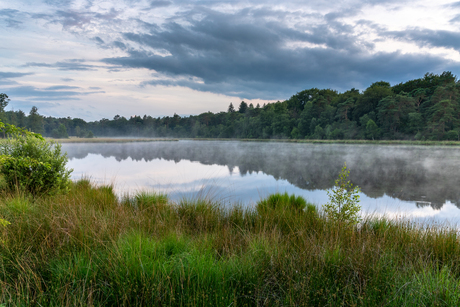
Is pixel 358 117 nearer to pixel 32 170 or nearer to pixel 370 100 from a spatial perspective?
pixel 370 100

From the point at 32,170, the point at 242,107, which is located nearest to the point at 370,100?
the point at 242,107

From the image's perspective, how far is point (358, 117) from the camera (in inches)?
2400

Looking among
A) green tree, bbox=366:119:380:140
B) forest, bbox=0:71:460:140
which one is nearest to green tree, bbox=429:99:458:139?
forest, bbox=0:71:460:140

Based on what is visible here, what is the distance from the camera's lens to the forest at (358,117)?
154ft

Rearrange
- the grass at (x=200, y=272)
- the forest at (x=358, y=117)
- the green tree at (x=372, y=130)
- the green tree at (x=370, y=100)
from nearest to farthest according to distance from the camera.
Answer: the grass at (x=200, y=272) < the forest at (x=358, y=117) < the green tree at (x=372, y=130) < the green tree at (x=370, y=100)

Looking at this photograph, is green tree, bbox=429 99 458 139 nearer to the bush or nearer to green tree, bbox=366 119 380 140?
green tree, bbox=366 119 380 140

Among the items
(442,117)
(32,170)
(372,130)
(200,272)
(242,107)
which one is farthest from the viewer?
(242,107)

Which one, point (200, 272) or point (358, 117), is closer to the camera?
point (200, 272)

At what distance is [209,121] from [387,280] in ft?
351

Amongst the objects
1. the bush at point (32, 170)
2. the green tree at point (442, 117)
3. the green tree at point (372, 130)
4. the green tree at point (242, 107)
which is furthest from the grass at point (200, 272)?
the green tree at point (242, 107)

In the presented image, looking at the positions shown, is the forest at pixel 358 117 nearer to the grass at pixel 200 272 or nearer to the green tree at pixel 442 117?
the green tree at pixel 442 117

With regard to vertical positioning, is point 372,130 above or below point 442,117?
below

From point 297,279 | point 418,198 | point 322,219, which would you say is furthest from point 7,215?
point 418,198

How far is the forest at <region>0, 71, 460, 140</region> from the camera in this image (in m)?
46.9
